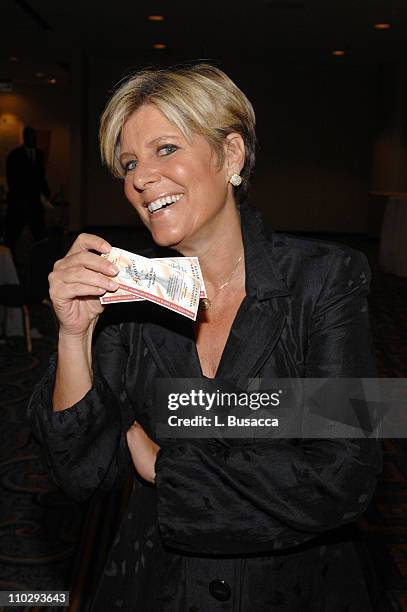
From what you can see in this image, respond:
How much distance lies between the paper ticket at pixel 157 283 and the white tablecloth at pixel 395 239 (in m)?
9.28

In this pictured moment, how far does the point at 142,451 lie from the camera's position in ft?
4.40

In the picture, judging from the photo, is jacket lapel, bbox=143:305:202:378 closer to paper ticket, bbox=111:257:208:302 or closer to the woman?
the woman

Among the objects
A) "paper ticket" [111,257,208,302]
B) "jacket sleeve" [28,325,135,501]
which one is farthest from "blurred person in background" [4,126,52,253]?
"paper ticket" [111,257,208,302]

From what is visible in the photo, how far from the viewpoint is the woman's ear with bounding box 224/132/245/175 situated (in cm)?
139

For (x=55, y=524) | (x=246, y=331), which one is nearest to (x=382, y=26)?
(x=55, y=524)

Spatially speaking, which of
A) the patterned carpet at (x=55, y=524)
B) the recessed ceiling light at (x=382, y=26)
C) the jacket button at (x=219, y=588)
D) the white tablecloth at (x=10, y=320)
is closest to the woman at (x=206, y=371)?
the jacket button at (x=219, y=588)

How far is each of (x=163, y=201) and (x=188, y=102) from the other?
178mm

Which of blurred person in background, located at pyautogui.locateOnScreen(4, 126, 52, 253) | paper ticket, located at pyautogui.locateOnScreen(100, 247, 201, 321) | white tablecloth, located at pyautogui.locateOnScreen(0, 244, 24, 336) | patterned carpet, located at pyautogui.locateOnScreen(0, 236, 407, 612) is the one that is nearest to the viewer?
paper ticket, located at pyautogui.locateOnScreen(100, 247, 201, 321)

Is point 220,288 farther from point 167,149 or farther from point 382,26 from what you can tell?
point 382,26

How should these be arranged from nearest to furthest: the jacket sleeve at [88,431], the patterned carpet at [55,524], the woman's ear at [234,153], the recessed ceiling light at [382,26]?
1. the jacket sleeve at [88,431]
2. the woman's ear at [234,153]
3. the patterned carpet at [55,524]
4. the recessed ceiling light at [382,26]

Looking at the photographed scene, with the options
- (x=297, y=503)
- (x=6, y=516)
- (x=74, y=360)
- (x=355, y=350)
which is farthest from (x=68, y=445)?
(x=6, y=516)

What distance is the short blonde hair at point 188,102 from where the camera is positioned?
4.23 feet

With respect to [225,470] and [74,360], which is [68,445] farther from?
[225,470]

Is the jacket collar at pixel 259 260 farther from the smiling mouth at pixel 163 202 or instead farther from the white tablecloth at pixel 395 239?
the white tablecloth at pixel 395 239
